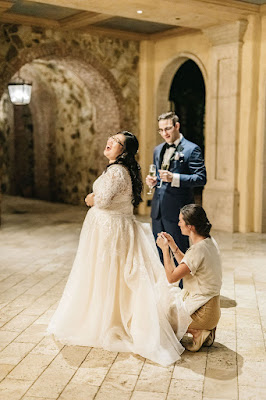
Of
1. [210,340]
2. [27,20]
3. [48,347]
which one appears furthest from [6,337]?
[27,20]

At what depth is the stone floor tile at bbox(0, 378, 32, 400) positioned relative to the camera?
315 centimetres

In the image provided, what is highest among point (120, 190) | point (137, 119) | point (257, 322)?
point (137, 119)

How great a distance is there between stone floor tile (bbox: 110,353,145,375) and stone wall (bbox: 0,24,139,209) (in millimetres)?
6315

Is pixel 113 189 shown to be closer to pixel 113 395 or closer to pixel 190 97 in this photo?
pixel 113 395

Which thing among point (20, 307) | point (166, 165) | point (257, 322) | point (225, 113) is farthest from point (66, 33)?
point (257, 322)

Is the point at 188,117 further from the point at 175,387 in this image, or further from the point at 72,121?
the point at 175,387

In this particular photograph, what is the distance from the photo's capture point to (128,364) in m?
3.63

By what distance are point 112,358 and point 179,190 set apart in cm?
191

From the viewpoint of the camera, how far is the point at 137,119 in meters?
10.7

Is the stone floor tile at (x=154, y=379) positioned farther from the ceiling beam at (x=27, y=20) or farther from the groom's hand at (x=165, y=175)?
the ceiling beam at (x=27, y=20)

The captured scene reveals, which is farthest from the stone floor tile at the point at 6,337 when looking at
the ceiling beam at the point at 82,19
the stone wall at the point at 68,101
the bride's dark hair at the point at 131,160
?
the ceiling beam at the point at 82,19

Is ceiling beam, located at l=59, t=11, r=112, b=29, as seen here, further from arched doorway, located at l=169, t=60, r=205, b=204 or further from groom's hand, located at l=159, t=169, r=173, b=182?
groom's hand, located at l=159, t=169, r=173, b=182

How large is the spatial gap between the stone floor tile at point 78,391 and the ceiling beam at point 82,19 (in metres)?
6.60

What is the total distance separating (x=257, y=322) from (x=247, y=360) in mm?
834
